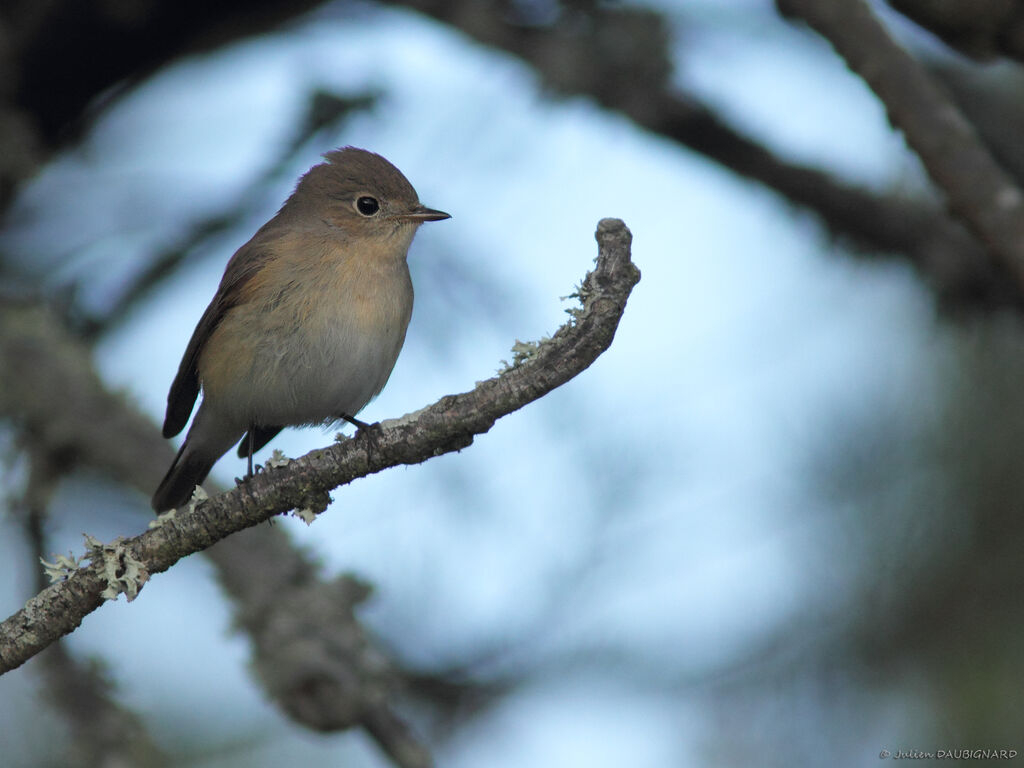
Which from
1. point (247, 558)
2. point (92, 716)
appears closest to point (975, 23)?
point (247, 558)

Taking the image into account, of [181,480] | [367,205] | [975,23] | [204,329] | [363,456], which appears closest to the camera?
[363,456]

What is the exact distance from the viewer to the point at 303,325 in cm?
460

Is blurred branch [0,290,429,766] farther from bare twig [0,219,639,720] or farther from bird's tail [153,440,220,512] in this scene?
bare twig [0,219,639,720]

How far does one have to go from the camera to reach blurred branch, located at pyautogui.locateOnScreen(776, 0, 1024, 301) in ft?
12.7

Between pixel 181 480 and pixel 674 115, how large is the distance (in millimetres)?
3094

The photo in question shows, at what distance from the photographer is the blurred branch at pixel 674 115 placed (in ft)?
17.9

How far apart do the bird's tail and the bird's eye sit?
1.36 m

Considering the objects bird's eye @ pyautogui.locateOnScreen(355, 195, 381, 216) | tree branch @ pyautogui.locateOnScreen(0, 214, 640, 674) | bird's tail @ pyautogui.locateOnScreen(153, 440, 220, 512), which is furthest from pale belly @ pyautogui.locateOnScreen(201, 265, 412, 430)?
tree branch @ pyautogui.locateOnScreen(0, 214, 640, 674)

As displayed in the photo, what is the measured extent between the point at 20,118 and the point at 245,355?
171 centimetres

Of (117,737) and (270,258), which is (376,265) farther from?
(117,737)

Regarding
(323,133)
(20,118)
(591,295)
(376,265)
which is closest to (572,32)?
(323,133)

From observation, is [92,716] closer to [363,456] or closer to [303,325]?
[303,325]

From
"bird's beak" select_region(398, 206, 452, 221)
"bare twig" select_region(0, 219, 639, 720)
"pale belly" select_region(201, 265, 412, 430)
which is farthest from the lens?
"bird's beak" select_region(398, 206, 452, 221)

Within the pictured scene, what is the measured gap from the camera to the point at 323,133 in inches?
209
